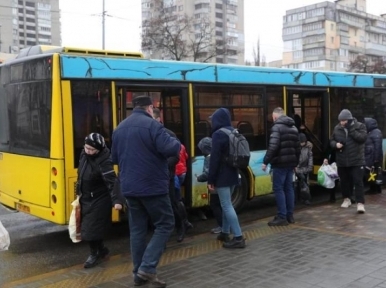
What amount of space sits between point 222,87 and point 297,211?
2614 mm

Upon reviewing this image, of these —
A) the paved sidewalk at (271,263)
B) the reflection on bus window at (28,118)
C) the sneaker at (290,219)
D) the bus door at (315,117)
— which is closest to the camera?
the paved sidewalk at (271,263)

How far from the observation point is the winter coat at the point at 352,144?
8.29 m

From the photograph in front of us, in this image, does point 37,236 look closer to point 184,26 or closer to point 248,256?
point 248,256

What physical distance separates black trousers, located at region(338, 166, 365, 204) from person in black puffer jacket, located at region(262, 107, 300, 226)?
152cm

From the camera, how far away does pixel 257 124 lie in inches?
349

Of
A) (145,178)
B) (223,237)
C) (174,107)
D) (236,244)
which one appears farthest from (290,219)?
(145,178)

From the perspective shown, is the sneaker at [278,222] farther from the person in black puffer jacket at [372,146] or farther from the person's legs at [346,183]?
the person in black puffer jacket at [372,146]

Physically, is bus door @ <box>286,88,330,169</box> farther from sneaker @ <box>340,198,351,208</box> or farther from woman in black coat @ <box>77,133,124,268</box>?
woman in black coat @ <box>77,133,124,268</box>

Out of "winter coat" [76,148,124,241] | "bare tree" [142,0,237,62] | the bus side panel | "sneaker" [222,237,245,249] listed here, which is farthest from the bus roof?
"bare tree" [142,0,237,62]

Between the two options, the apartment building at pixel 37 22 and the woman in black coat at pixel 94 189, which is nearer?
the woman in black coat at pixel 94 189

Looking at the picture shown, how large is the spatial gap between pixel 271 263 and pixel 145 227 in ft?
5.06

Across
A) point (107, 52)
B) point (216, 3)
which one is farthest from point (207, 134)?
point (216, 3)

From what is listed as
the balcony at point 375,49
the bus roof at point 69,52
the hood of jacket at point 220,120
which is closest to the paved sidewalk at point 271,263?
the hood of jacket at point 220,120

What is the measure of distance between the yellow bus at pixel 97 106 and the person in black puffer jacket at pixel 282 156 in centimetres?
122
